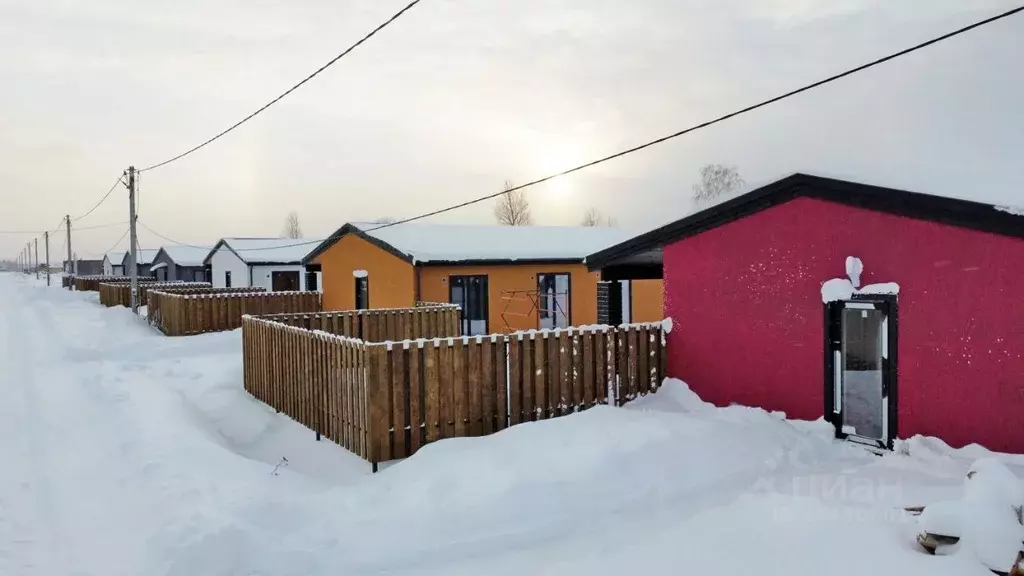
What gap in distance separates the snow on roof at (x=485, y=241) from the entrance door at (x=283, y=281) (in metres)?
17.2

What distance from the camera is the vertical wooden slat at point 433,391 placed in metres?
7.66

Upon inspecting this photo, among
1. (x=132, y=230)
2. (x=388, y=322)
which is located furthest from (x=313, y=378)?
(x=132, y=230)

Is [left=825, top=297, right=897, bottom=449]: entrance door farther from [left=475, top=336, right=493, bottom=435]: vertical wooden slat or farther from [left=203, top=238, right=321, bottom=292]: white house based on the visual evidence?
[left=203, top=238, right=321, bottom=292]: white house

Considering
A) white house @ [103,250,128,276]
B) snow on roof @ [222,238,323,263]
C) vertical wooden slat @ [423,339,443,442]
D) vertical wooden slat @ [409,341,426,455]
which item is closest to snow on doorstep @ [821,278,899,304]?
vertical wooden slat @ [423,339,443,442]

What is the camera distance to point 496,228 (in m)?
25.6

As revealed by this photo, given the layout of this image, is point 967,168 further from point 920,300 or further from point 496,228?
point 496,228

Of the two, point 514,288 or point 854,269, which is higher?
point 854,269

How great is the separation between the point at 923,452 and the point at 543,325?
→ 14936mm

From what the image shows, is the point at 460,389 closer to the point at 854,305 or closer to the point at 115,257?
the point at 854,305

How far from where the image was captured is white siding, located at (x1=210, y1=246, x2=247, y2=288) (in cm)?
3766

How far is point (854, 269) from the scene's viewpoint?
7871 millimetres

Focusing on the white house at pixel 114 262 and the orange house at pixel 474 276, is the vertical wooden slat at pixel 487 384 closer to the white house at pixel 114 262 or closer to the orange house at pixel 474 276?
the orange house at pixel 474 276

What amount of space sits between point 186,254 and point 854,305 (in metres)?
60.0

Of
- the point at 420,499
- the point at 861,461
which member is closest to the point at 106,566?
the point at 420,499
